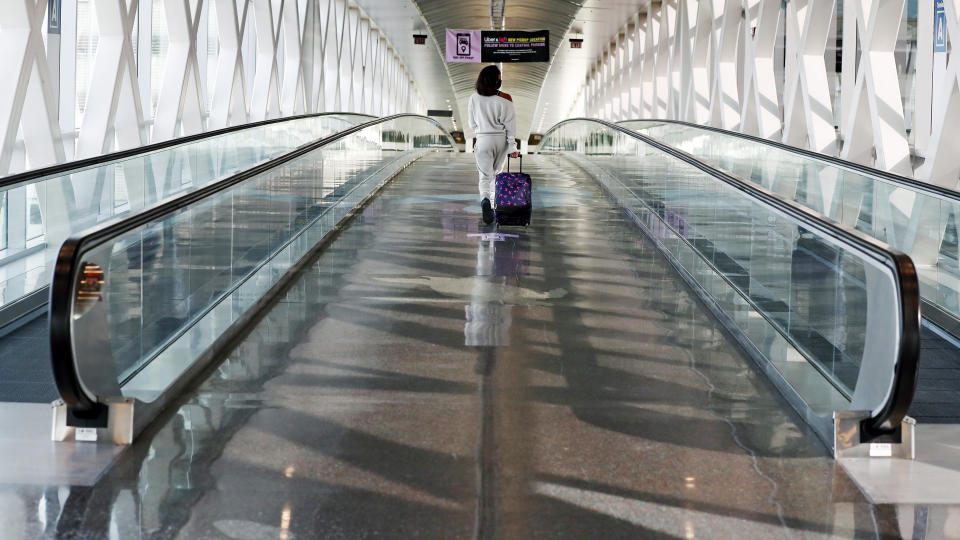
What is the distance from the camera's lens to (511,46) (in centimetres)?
3084

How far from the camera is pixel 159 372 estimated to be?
16.1 ft

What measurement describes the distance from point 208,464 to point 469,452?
1.02 meters

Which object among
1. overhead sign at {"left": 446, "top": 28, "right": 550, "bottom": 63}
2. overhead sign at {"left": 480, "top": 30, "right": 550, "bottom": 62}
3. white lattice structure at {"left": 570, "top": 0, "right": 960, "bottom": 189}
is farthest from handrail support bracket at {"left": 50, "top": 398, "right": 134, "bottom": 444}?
overhead sign at {"left": 480, "top": 30, "right": 550, "bottom": 62}

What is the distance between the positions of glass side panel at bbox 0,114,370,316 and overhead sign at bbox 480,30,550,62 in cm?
1982

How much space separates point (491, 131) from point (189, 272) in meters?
5.87

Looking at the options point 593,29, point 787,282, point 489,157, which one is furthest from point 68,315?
point 593,29

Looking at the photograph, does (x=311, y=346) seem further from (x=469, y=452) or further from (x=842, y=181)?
(x=842, y=181)

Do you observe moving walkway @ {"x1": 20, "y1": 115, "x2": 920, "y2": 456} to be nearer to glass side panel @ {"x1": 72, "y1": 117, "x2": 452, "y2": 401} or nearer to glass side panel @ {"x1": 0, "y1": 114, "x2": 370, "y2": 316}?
glass side panel @ {"x1": 72, "y1": 117, "x2": 452, "y2": 401}

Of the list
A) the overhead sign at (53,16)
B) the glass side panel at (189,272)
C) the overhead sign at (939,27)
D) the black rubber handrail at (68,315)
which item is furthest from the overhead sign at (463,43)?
the black rubber handrail at (68,315)

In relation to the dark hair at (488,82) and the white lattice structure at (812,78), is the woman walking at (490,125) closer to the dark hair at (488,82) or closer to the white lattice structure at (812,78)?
the dark hair at (488,82)

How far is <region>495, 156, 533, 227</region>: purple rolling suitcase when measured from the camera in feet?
36.2

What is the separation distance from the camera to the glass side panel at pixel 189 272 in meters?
4.38

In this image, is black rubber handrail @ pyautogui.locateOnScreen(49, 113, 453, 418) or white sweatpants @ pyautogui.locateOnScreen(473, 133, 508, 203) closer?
black rubber handrail @ pyautogui.locateOnScreen(49, 113, 453, 418)

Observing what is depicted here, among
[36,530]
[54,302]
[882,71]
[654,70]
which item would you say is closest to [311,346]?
[54,302]
